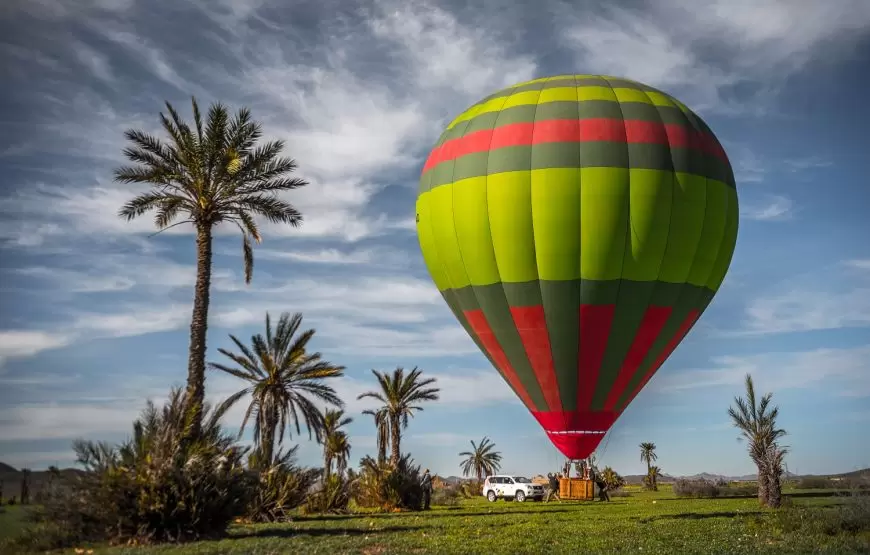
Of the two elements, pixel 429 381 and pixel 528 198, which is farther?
pixel 429 381

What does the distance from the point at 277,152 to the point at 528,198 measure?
889cm

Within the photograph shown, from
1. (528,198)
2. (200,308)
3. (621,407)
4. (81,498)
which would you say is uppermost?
(528,198)

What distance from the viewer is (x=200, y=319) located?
23.7m

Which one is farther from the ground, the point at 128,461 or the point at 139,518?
the point at 128,461

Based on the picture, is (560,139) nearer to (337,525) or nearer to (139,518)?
(337,525)

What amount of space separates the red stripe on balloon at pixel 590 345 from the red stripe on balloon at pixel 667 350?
167 cm

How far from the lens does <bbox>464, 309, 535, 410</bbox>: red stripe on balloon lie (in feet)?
83.3

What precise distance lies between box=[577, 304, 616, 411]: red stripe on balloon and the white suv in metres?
23.1

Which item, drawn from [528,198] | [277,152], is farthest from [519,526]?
[277,152]

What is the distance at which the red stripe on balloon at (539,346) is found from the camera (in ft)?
78.9

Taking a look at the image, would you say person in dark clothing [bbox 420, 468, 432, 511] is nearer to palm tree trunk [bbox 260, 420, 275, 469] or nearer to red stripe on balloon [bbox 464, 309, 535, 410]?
palm tree trunk [bbox 260, 420, 275, 469]

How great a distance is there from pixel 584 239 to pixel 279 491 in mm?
13303

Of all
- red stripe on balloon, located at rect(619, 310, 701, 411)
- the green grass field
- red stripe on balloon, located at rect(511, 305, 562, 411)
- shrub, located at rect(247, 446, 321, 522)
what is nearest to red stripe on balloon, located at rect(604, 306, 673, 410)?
red stripe on balloon, located at rect(619, 310, 701, 411)

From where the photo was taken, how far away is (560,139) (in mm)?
23828
